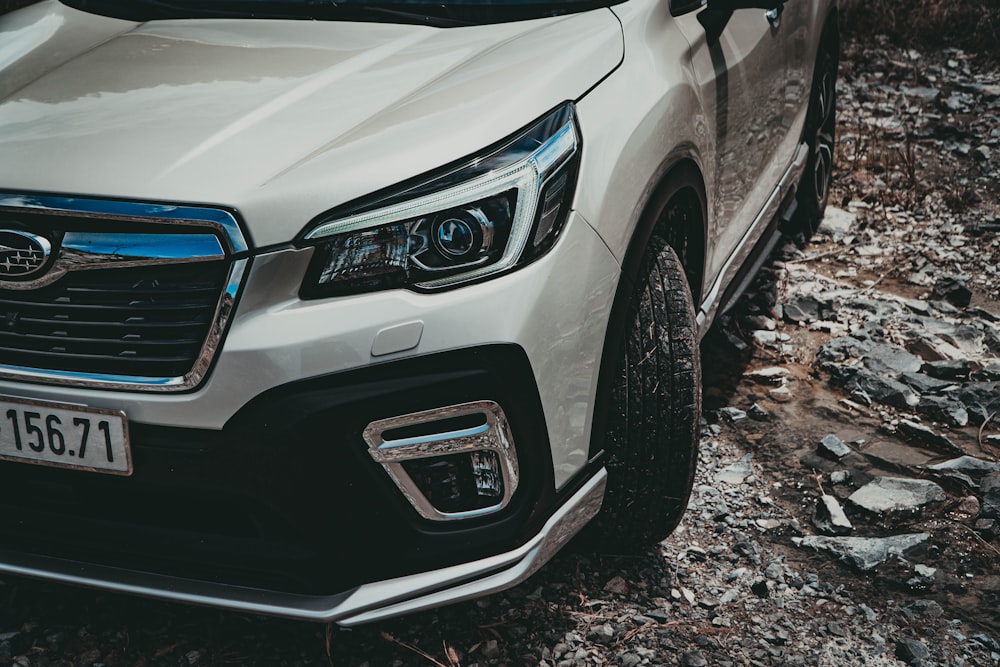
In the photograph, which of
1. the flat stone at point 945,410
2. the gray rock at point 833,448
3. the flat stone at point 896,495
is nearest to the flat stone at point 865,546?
the flat stone at point 896,495

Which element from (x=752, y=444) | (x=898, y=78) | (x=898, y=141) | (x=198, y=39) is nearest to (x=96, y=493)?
(x=198, y=39)

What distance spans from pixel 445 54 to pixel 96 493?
1155 mm

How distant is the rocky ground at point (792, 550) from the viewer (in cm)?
217

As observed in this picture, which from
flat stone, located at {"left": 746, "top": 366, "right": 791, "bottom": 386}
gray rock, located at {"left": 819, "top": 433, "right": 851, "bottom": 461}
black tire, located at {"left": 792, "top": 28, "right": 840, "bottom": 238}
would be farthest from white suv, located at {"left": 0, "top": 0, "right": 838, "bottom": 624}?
black tire, located at {"left": 792, "top": 28, "right": 840, "bottom": 238}

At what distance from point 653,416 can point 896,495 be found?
2.91ft

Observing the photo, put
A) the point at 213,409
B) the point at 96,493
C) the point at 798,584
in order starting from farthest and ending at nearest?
1. the point at 798,584
2. the point at 96,493
3. the point at 213,409

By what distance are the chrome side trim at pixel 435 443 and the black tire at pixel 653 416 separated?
1.33 feet

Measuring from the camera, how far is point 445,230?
1.75 meters

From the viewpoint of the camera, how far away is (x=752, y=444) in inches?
116

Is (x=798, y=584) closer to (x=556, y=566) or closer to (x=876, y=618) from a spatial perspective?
(x=876, y=618)

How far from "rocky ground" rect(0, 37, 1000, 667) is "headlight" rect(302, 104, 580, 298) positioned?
89 centimetres

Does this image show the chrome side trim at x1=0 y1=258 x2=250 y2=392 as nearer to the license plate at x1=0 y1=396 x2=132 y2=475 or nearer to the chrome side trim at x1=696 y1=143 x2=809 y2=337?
the license plate at x1=0 y1=396 x2=132 y2=475

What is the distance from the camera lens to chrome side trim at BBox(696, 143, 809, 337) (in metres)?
2.66

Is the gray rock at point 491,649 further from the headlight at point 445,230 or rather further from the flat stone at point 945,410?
the flat stone at point 945,410
